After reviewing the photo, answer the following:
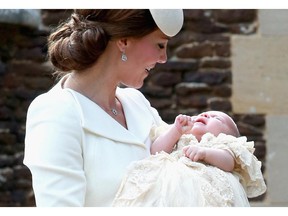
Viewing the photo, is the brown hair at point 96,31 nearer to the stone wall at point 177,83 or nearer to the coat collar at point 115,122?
the coat collar at point 115,122

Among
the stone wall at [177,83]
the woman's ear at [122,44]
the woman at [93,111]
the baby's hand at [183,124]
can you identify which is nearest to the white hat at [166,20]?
the woman at [93,111]

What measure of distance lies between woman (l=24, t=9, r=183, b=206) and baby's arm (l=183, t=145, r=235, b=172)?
13 cm

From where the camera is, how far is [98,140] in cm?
285

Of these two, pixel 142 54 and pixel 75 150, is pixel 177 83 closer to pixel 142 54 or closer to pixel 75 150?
pixel 142 54

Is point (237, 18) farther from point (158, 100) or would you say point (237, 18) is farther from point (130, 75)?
point (130, 75)

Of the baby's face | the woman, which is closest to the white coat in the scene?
the woman

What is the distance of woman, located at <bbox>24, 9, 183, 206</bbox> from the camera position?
275 cm

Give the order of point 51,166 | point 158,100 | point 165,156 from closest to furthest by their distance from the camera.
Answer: point 51,166, point 165,156, point 158,100

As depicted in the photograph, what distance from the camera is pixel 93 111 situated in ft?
9.51

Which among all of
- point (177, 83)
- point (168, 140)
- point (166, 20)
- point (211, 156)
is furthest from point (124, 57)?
point (177, 83)

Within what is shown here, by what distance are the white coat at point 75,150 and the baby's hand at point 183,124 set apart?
0.48 ft

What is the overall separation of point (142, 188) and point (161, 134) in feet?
0.96

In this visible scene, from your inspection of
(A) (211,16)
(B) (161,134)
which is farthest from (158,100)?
(B) (161,134)

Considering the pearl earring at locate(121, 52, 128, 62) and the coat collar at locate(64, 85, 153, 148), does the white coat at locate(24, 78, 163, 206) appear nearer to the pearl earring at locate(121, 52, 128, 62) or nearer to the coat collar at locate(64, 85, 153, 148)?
the coat collar at locate(64, 85, 153, 148)
